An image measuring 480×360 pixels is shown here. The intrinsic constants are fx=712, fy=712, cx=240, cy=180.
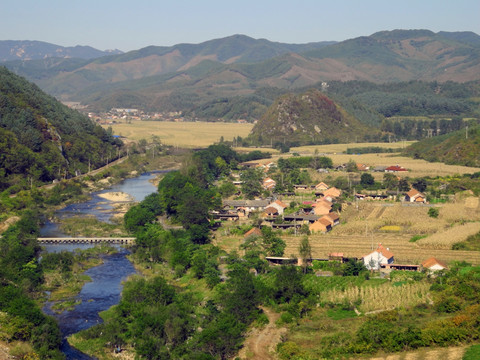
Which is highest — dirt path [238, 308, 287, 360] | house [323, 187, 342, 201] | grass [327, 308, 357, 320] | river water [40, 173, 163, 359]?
house [323, 187, 342, 201]

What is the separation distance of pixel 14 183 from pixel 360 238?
34.2 metres

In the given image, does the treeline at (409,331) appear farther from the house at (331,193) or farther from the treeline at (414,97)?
the treeline at (414,97)

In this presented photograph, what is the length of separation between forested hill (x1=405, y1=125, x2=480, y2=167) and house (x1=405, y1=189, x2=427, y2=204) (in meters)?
20.5

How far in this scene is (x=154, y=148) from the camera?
336ft

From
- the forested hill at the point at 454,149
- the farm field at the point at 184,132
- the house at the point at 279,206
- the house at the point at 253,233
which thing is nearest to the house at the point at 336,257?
the house at the point at 253,233

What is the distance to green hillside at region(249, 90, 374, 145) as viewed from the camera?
370 ft

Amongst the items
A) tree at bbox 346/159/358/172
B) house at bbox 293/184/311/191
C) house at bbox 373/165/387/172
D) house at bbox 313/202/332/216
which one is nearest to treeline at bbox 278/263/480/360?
house at bbox 313/202/332/216

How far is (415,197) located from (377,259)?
21.2 meters

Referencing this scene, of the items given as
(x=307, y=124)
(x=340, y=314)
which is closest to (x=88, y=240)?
(x=340, y=314)

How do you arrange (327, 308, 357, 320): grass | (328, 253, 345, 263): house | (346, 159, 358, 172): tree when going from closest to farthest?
1. (327, 308, 357, 320): grass
2. (328, 253, 345, 263): house
3. (346, 159, 358, 172): tree

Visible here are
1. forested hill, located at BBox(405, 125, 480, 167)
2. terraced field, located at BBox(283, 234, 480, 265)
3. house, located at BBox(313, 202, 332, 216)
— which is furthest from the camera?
forested hill, located at BBox(405, 125, 480, 167)

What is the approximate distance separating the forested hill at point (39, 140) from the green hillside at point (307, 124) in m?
28.0

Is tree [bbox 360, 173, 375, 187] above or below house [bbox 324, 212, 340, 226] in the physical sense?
above

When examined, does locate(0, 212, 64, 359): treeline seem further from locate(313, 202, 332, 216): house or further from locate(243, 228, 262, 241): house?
locate(313, 202, 332, 216): house
